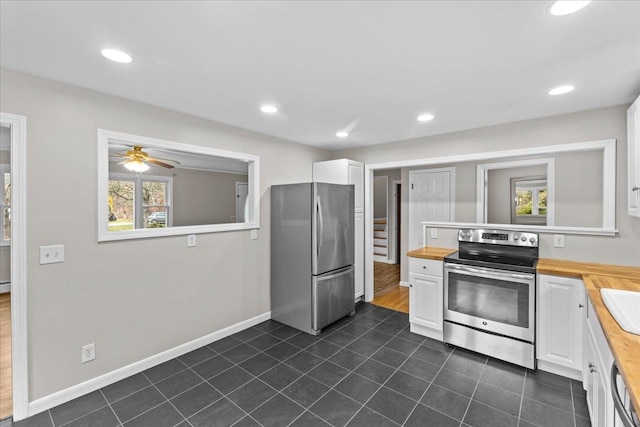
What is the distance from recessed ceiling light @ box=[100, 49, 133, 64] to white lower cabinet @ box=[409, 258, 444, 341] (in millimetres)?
3010

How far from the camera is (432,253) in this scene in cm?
324

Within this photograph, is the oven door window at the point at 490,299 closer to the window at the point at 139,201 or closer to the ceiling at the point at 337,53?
the ceiling at the point at 337,53

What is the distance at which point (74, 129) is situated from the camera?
217 cm

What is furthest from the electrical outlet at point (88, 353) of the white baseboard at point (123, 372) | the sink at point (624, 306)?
the sink at point (624, 306)

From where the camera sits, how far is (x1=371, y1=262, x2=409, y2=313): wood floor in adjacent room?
418cm

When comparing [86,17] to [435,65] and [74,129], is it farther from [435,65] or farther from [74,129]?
[435,65]

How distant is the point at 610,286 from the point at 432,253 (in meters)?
1.47

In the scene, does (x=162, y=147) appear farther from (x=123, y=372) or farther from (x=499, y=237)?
(x=499, y=237)

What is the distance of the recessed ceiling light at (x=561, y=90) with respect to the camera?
2.21m

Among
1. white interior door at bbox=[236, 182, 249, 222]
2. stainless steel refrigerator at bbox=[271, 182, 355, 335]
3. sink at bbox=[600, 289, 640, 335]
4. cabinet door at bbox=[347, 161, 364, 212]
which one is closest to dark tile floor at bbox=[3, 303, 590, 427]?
stainless steel refrigerator at bbox=[271, 182, 355, 335]

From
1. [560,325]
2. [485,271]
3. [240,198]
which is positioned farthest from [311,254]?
[240,198]

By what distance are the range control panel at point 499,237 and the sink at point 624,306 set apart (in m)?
1.05

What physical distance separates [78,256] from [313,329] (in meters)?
2.27

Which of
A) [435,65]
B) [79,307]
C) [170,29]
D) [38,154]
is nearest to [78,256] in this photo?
[79,307]
